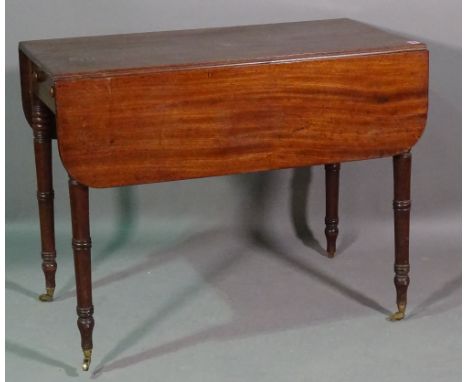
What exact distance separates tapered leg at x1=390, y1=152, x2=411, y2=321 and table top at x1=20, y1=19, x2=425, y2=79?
13.0 inches

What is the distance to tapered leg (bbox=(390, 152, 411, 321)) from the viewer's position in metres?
3.27

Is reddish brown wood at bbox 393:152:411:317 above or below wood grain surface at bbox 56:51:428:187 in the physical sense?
below

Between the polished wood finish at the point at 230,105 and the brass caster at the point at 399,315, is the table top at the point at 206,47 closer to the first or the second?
the polished wood finish at the point at 230,105

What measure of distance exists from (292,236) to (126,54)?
1163 mm

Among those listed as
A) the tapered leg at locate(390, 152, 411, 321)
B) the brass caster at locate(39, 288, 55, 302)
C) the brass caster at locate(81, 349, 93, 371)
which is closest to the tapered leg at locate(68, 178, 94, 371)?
the brass caster at locate(81, 349, 93, 371)

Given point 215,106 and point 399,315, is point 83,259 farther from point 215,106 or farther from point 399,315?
point 399,315

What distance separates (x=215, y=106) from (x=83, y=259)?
50 centimetres

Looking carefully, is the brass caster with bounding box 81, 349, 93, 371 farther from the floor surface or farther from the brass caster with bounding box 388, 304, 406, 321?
the brass caster with bounding box 388, 304, 406, 321

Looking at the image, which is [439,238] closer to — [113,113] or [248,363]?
[248,363]

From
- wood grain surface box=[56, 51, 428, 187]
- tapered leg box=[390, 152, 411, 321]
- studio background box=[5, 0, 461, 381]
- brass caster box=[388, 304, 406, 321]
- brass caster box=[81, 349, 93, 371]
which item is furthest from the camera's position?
studio background box=[5, 0, 461, 381]

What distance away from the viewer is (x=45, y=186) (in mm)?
3424

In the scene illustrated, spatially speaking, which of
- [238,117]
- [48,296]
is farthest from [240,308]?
[238,117]

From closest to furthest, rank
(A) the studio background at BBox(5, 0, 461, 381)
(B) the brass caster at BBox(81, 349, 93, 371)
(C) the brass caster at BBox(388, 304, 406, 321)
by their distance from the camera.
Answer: (B) the brass caster at BBox(81, 349, 93, 371)
(C) the brass caster at BBox(388, 304, 406, 321)
(A) the studio background at BBox(5, 0, 461, 381)

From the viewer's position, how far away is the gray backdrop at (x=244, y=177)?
150 inches
